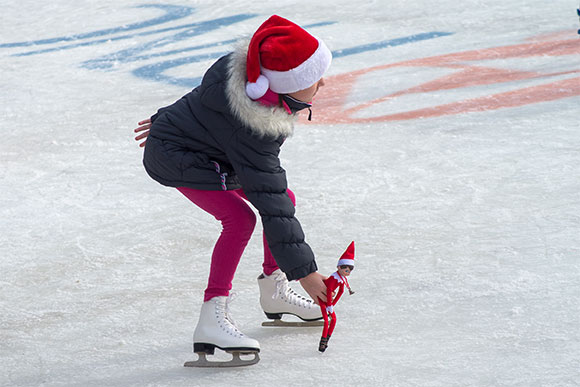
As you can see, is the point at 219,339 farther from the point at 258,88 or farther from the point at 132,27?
the point at 132,27

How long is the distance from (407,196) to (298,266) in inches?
56.2

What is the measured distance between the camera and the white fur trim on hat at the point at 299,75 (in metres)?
1.94

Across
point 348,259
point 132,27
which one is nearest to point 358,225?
point 348,259

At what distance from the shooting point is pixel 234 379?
6.57 ft

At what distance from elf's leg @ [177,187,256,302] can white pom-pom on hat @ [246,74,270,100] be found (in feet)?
0.97

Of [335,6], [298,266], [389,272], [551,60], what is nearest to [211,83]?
[298,266]

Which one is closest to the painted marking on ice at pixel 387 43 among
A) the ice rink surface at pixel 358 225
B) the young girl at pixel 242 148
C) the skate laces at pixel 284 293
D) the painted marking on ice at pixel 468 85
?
the ice rink surface at pixel 358 225

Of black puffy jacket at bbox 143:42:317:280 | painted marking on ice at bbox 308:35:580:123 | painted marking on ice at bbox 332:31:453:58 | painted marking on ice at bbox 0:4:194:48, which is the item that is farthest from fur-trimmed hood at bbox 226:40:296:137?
painted marking on ice at bbox 0:4:194:48

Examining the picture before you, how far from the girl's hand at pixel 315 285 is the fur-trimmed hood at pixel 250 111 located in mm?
364

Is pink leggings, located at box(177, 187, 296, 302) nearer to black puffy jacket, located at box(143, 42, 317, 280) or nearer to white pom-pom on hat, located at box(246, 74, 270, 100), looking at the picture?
black puffy jacket, located at box(143, 42, 317, 280)

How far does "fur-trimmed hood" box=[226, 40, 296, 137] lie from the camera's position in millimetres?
1915

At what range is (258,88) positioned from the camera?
1.92 meters

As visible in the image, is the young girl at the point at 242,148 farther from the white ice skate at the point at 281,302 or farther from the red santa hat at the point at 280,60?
the white ice skate at the point at 281,302

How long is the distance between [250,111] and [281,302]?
25.5 inches
